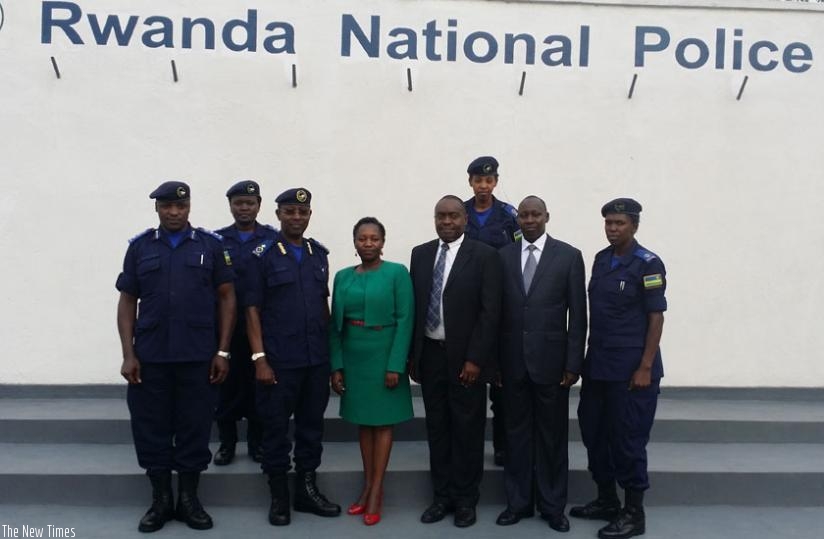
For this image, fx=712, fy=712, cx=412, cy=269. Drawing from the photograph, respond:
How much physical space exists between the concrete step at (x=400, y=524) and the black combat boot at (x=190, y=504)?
47 millimetres

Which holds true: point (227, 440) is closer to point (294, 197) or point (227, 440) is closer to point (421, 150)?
point (294, 197)

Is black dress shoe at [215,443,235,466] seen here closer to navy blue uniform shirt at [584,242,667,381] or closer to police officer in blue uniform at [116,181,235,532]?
police officer in blue uniform at [116,181,235,532]

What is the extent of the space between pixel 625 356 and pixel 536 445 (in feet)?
2.31

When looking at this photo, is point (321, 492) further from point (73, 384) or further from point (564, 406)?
point (73, 384)

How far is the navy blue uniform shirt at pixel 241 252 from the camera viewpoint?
13.0ft

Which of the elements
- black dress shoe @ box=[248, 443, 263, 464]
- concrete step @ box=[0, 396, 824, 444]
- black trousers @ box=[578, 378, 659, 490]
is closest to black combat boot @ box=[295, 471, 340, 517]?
black dress shoe @ box=[248, 443, 263, 464]

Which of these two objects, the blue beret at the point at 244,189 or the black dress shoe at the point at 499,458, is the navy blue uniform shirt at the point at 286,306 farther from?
the black dress shoe at the point at 499,458

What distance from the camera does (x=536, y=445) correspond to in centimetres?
396

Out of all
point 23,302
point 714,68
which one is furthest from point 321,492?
point 714,68

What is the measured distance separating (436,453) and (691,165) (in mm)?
3355

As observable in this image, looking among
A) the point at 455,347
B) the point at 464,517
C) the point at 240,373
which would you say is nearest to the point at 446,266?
the point at 455,347

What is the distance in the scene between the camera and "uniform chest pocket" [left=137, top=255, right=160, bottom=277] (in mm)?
3752

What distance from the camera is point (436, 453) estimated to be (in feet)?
12.9

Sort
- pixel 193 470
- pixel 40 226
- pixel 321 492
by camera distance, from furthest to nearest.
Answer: pixel 40 226, pixel 321 492, pixel 193 470
